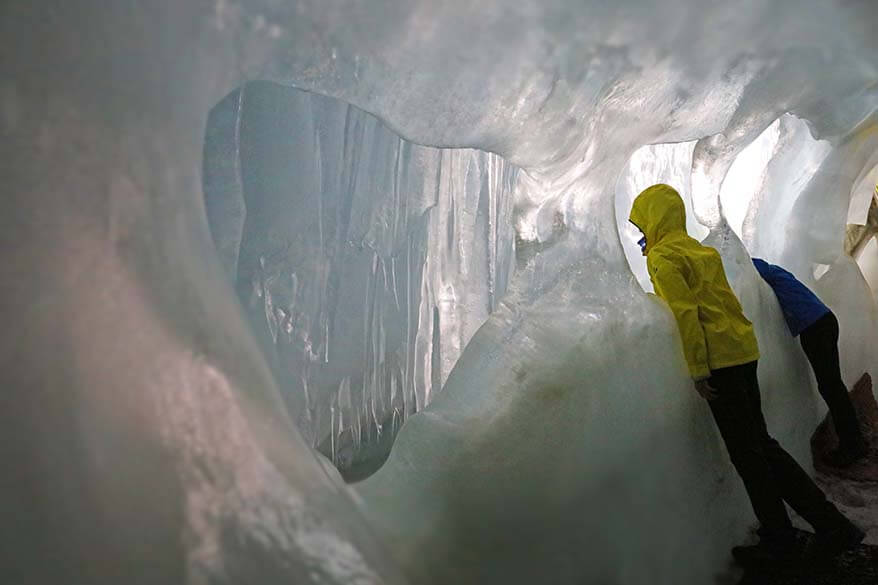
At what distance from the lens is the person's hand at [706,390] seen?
2613mm

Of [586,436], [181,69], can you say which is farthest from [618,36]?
[181,69]

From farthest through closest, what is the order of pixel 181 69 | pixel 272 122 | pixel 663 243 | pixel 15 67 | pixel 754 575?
pixel 272 122 < pixel 663 243 < pixel 754 575 < pixel 181 69 < pixel 15 67

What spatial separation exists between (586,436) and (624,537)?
12.3 inches

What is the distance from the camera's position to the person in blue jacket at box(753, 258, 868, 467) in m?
3.54

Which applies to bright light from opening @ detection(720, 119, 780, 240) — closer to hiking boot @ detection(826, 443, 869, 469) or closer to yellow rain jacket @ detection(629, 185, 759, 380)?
hiking boot @ detection(826, 443, 869, 469)

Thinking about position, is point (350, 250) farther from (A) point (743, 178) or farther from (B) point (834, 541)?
(A) point (743, 178)

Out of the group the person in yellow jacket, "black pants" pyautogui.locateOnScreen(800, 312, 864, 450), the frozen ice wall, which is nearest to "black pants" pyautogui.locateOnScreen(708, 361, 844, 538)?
the person in yellow jacket

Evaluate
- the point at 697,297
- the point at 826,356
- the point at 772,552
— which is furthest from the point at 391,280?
the point at 772,552

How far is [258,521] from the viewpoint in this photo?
1374mm

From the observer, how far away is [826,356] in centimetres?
353

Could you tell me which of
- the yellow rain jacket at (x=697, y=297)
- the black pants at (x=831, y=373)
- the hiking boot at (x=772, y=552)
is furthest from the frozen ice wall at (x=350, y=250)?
the hiking boot at (x=772, y=552)

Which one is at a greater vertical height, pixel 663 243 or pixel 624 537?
pixel 663 243

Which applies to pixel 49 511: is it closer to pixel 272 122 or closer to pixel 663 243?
pixel 663 243

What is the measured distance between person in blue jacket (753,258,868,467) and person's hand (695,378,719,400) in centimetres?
117
